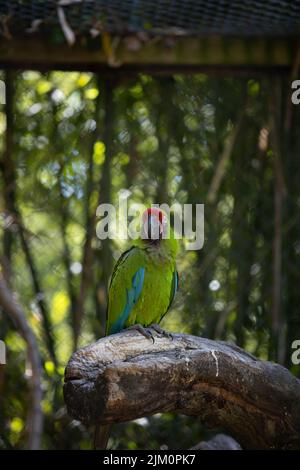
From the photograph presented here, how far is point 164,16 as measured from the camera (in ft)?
12.0

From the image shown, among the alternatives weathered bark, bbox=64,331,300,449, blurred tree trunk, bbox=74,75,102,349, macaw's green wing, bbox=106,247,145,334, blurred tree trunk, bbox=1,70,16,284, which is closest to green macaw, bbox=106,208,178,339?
macaw's green wing, bbox=106,247,145,334

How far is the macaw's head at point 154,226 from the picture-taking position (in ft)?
10.2

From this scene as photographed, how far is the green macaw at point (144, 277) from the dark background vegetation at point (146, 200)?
3.25 ft

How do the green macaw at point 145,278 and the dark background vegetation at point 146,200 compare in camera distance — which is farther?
the dark background vegetation at point 146,200

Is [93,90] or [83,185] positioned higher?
[93,90]

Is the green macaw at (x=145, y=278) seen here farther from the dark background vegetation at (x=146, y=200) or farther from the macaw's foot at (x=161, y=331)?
the dark background vegetation at (x=146, y=200)

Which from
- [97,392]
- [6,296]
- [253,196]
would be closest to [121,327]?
[6,296]

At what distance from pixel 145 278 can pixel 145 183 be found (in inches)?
47.8

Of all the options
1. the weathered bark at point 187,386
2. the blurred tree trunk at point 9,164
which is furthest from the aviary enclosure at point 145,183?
the weathered bark at point 187,386

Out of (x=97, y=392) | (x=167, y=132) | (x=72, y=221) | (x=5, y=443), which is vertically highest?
(x=167, y=132)

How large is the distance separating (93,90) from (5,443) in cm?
198

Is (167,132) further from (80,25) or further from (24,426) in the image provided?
(24,426)

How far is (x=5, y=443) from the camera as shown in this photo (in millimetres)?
3889

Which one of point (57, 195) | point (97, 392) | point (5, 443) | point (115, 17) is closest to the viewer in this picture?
point (97, 392)
